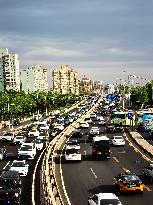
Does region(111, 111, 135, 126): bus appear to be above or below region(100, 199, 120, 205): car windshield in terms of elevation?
below

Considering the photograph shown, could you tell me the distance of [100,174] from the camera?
4181 centimetres

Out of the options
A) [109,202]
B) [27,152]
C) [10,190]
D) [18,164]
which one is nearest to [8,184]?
[10,190]

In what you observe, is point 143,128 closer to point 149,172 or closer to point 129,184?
point 149,172

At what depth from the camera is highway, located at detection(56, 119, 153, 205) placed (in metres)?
31.6

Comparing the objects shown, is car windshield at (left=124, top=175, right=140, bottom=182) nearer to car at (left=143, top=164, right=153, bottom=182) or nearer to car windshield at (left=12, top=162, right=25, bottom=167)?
car at (left=143, top=164, right=153, bottom=182)

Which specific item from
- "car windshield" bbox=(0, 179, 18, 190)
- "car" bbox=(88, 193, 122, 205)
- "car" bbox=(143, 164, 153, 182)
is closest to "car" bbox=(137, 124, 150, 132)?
"car" bbox=(143, 164, 153, 182)

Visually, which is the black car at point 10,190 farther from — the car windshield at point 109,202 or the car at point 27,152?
the car at point 27,152

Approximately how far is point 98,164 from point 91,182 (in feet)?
35.3

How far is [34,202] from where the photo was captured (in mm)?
29203

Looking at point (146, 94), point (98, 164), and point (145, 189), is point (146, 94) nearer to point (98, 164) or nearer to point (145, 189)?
point (98, 164)

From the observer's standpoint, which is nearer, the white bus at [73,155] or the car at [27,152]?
the white bus at [73,155]

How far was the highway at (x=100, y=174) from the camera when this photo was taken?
3158 cm

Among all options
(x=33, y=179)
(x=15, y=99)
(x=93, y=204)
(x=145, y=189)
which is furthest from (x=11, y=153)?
(x=15, y=99)

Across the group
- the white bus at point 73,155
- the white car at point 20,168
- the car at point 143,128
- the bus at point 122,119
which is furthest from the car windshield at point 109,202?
the bus at point 122,119
